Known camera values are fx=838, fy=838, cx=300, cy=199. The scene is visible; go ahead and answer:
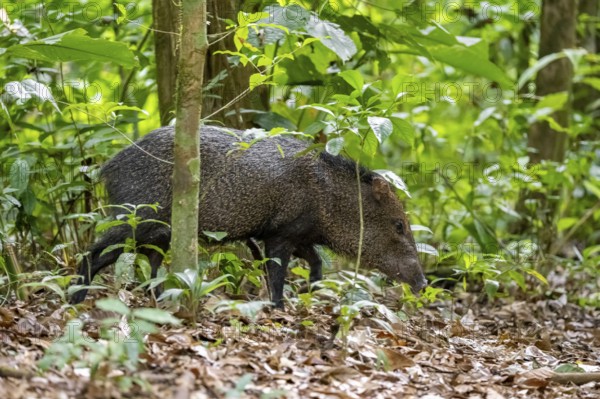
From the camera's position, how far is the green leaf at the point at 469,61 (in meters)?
6.94

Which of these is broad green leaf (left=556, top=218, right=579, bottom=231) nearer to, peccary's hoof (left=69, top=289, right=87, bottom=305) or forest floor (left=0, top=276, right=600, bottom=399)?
forest floor (left=0, top=276, right=600, bottom=399)

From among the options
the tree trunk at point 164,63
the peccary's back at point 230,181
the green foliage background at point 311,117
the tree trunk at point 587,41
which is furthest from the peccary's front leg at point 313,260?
the tree trunk at point 587,41

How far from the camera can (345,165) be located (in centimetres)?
629

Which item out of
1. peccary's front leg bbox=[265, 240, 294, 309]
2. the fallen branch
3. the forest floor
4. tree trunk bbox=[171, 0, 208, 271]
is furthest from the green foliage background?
the fallen branch

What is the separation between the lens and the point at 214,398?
3.28 meters

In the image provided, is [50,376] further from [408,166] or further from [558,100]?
[558,100]

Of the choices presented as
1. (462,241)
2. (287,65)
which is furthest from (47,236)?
(462,241)

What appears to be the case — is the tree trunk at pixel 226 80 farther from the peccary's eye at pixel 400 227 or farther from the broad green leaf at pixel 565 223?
the broad green leaf at pixel 565 223

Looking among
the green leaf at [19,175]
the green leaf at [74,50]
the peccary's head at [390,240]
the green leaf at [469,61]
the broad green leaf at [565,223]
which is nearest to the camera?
the green leaf at [74,50]

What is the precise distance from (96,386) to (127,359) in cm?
27

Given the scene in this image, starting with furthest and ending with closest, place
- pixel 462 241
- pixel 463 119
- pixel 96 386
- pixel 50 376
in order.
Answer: pixel 463 119, pixel 462 241, pixel 50 376, pixel 96 386

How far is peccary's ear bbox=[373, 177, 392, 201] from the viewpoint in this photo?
20.7ft

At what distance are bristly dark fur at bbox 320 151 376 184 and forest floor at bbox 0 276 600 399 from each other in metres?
1.17

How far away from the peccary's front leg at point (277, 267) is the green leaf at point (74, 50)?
5.27 feet
